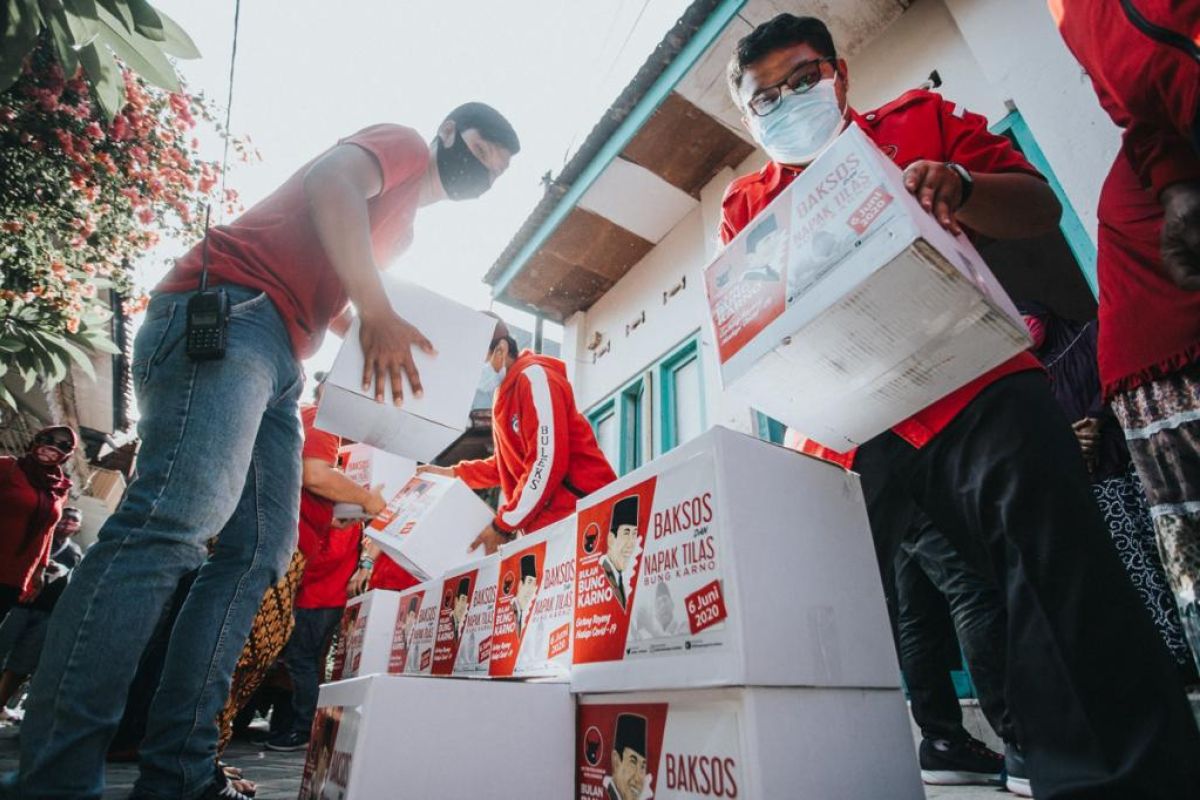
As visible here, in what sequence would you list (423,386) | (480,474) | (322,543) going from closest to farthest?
(423,386)
(322,543)
(480,474)

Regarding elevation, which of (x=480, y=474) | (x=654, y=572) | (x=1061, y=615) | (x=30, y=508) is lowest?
(x=1061, y=615)

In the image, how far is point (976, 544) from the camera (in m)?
1.03

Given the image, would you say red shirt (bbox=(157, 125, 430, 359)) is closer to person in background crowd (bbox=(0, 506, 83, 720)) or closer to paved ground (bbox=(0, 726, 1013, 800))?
paved ground (bbox=(0, 726, 1013, 800))

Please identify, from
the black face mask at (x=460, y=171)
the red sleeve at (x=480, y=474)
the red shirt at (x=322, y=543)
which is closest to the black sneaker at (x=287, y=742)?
the red shirt at (x=322, y=543)

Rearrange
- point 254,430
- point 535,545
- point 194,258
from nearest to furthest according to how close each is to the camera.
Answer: point 254,430, point 194,258, point 535,545

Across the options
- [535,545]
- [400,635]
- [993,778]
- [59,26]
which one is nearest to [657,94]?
[59,26]

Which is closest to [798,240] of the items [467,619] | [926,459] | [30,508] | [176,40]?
[926,459]

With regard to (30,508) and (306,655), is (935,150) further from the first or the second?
(30,508)

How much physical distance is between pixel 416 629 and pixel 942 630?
204 cm

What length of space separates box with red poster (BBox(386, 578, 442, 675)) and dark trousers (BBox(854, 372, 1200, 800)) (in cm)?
186

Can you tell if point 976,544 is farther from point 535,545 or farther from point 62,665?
point 62,665

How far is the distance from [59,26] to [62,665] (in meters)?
1.95

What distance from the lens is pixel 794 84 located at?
138cm

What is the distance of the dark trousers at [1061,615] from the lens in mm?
757
